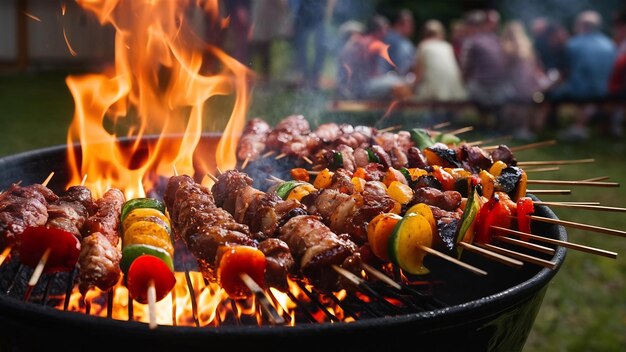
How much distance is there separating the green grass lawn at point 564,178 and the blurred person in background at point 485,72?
2.18ft

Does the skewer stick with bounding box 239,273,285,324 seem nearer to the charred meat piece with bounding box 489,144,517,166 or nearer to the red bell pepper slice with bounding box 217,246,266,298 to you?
the red bell pepper slice with bounding box 217,246,266,298

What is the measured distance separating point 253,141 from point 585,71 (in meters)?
10.9

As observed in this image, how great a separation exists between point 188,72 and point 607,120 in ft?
38.7

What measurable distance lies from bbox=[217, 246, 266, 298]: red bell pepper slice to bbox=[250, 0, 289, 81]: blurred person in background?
→ 38.4 feet

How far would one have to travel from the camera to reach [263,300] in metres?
1.98

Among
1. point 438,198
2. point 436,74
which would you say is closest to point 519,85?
point 436,74

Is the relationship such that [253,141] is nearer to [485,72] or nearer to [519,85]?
[485,72]

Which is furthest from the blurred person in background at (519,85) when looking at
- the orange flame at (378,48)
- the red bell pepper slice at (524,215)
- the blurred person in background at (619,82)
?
the red bell pepper slice at (524,215)

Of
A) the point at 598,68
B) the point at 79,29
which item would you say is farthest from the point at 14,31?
the point at 598,68

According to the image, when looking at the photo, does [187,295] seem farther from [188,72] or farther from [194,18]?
[194,18]

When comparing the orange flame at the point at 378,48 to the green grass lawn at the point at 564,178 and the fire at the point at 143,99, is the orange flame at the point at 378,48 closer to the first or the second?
the green grass lawn at the point at 564,178

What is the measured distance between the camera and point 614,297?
20.0 feet

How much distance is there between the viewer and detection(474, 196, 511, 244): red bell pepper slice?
2.80 metres

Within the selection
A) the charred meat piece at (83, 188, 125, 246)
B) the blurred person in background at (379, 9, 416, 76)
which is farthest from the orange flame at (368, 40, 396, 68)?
the charred meat piece at (83, 188, 125, 246)
